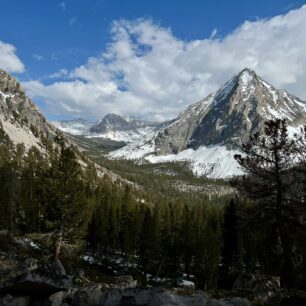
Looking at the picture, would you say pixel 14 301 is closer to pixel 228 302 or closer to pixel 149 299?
pixel 149 299

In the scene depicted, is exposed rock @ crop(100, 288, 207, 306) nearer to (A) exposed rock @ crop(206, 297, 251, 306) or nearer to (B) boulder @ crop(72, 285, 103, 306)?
(A) exposed rock @ crop(206, 297, 251, 306)

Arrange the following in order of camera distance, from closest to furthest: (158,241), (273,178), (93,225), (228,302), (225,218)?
(228,302), (273,178), (225,218), (158,241), (93,225)

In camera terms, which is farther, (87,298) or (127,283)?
(127,283)

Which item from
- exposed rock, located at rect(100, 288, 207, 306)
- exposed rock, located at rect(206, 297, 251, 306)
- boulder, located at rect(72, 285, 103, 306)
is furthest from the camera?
boulder, located at rect(72, 285, 103, 306)

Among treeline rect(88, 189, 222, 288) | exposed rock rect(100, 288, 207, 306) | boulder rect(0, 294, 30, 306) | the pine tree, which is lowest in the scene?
treeline rect(88, 189, 222, 288)

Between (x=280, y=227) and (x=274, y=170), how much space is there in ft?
13.0

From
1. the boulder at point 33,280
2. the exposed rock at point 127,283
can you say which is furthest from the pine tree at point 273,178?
the boulder at point 33,280

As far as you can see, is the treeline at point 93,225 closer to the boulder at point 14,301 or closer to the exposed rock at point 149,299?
the boulder at point 14,301

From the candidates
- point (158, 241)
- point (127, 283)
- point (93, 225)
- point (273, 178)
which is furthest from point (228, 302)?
point (93, 225)

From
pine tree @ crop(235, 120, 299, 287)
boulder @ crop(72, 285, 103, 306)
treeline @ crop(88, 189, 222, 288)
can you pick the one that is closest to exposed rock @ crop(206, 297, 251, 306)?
boulder @ crop(72, 285, 103, 306)

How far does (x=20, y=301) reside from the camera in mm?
15031

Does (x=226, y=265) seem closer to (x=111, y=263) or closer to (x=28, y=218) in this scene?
(x=111, y=263)

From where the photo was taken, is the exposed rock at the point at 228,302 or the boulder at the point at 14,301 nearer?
the boulder at the point at 14,301

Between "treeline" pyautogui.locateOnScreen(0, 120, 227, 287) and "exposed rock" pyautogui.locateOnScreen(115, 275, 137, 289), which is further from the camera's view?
"treeline" pyautogui.locateOnScreen(0, 120, 227, 287)
